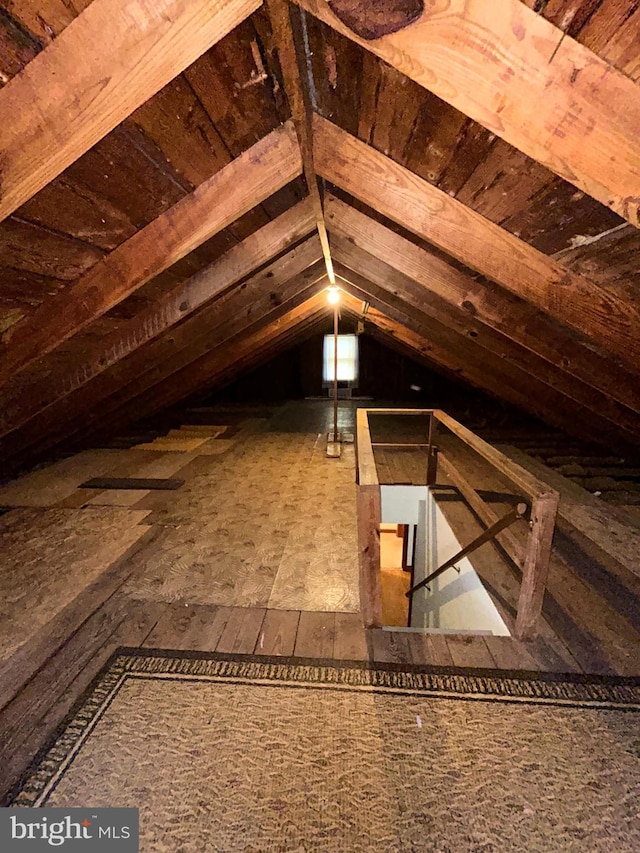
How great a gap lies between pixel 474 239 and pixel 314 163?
799 mm

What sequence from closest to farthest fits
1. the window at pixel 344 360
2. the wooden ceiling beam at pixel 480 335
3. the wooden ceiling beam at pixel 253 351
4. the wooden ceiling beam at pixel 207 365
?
1. the wooden ceiling beam at pixel 480 335
2. the wooden ceiling beam at pixel 207 365
3. the wooden ceiling beam at pixel 253 351
4. the window at pixel 344 360

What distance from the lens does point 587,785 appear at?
1299 millimetres

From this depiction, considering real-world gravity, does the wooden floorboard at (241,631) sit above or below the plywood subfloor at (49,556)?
below

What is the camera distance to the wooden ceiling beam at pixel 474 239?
5.44 feet

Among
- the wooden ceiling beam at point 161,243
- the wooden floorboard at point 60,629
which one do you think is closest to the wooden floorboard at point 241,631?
the wooden floorboard at point 60,629

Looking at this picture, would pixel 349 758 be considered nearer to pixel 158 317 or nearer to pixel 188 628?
pixel 188 628

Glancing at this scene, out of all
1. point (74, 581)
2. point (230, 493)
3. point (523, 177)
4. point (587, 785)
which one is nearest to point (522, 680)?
point (587, 785)

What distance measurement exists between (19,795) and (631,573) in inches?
122

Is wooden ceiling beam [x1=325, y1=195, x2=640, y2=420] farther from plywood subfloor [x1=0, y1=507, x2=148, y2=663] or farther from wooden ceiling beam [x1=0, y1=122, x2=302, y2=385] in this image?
plywood subfloor [x1=0, y1=507, x2=148, y2=663]

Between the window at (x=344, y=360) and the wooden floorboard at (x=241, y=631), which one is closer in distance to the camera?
the wooden floorboard at (x=241, y=631)

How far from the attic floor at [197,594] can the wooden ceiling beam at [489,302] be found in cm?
128

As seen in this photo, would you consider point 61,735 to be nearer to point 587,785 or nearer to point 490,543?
point 587,785

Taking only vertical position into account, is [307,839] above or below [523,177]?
below

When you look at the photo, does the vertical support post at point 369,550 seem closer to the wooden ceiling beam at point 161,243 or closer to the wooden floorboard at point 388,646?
the wooden floorboard at point 388,646
